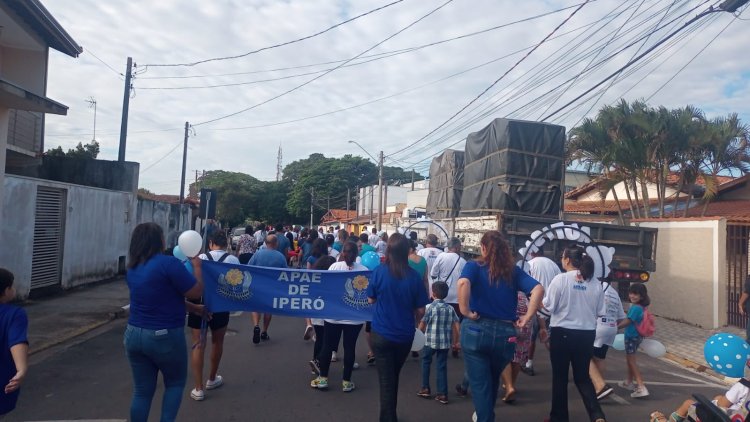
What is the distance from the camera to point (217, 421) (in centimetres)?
533

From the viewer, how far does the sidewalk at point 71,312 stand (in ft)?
28.7

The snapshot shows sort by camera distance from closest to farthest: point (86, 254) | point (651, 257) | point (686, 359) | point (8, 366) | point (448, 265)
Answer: point (8, 366) < point (448, 265) < point (686, 359) < point (651, 257) < point (86, 254)

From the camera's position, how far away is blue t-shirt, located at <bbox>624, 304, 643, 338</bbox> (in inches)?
264

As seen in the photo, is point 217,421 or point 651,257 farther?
point 651,257

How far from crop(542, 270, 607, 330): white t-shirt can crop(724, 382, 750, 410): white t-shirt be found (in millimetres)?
1258

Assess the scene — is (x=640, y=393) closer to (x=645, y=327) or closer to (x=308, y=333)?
(x=645, y=327)

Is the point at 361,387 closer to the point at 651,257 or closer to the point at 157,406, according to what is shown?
the point at 157,406

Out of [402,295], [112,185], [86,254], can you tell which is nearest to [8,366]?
[402,295]

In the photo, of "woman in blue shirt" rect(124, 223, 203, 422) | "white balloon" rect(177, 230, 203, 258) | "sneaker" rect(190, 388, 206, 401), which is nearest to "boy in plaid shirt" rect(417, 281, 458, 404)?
"sneaker" rect(190, 388, 206, 401)

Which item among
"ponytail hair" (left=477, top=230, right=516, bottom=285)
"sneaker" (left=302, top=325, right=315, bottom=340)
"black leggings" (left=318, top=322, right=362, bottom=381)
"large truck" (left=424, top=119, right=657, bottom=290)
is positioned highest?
"large truck" (left=424, top=119, right=657, bottom=290)

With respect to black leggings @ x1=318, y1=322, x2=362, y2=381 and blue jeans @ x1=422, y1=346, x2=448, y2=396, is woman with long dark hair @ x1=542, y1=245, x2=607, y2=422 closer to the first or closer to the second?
blue jeans @ x1=422, y1=346, x2=448, y2=396

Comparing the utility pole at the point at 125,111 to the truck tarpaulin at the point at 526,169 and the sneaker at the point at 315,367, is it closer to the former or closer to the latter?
the truck tarpaulin at the point at 526,169

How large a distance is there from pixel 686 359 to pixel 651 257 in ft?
5.96

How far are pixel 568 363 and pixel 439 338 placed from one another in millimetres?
1402
